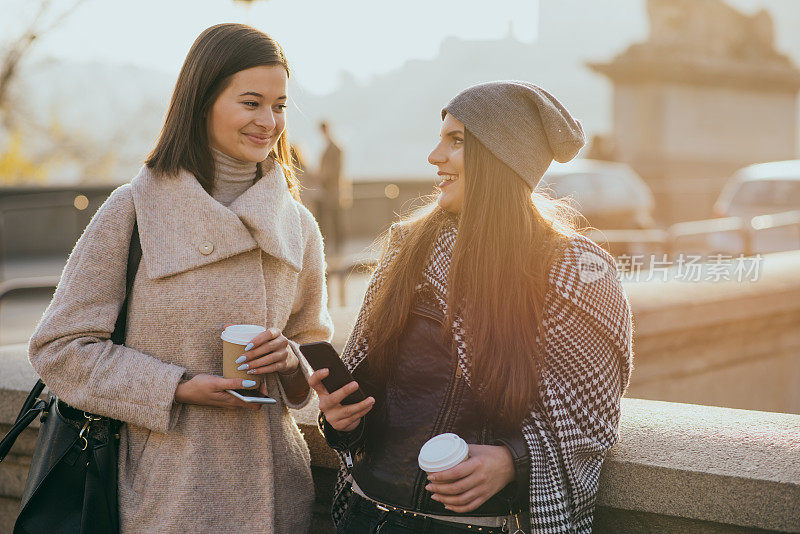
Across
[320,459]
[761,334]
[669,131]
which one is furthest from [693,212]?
[320,459]

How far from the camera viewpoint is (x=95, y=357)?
8.34 ft

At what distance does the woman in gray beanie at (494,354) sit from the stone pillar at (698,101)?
Answer: 2178 centimetres

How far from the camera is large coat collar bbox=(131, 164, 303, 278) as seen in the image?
262cm

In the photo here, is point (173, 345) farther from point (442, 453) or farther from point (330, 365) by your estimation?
point (442, 453)

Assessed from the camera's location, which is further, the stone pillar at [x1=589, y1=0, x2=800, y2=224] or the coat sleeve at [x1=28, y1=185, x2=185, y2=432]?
the stone pillar at [x1=589, y1=0, x2=800, y2=224]

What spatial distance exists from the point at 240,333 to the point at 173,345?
0.84 ft

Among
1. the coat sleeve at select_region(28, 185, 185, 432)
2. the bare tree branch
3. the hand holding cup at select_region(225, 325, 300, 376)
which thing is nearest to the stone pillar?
the bare tree branch

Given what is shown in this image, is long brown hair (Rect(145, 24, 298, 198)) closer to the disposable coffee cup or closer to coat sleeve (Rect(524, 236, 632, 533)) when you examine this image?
the disposable coffee cup

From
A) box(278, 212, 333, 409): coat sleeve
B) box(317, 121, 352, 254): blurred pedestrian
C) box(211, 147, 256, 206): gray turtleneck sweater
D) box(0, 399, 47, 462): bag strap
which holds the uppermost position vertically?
box(211, 147, 256, 206): gray turtleneck sweater

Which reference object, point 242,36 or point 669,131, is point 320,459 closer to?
point 242,36

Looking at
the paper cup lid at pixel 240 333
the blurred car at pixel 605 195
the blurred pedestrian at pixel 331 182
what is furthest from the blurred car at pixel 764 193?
the paper cup lid at pixel 240 333

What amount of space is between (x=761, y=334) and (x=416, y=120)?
256ft

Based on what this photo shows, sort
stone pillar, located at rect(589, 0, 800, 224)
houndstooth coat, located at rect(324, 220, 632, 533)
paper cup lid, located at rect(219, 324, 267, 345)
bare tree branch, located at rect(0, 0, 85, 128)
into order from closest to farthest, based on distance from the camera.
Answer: houndstooth coat, located at rect(324, 220, 632, 533), paper cup lid, located at rect(219, 324, 267, 345), bare tree branch, located at rect(0, 0, 85, 128), stone pillar, located at rect(589, 0, 800, 224)

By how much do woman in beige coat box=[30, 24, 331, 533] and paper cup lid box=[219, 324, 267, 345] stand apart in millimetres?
28
